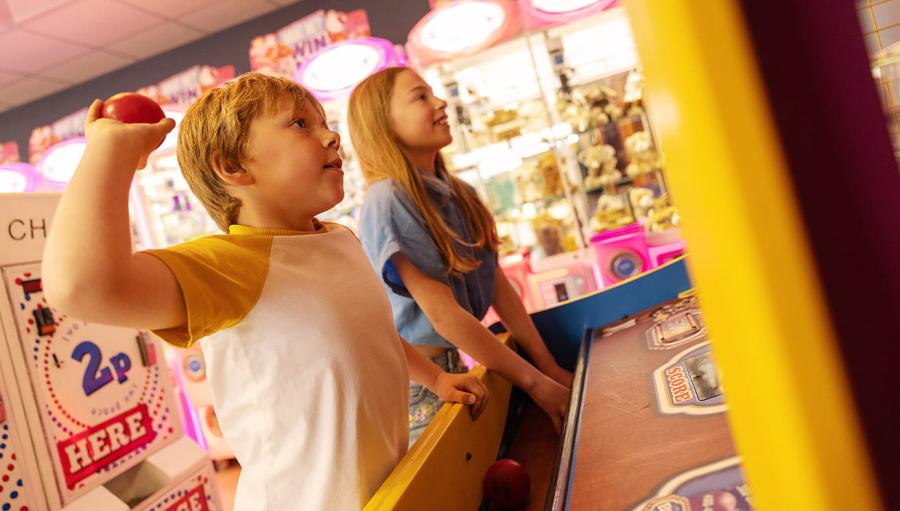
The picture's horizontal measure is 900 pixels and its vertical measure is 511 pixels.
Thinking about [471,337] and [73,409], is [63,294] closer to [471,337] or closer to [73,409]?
[471,337]

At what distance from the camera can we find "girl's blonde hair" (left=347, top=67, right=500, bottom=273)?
1608mm

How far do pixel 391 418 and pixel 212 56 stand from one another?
5941mm

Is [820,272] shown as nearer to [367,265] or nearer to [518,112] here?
[367,265]

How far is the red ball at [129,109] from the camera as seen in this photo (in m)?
0.81

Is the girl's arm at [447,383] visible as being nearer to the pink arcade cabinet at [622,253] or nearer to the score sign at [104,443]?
the score sign at [104,443]

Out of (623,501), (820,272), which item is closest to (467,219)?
(623,501)

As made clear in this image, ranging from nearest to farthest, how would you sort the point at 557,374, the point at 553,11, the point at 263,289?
1. the point at 263,289
2. the point at 557,374
3. the point at 553,11

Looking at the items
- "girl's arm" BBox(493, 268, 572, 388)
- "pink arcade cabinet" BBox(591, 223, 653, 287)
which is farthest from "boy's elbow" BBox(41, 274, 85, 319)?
"pink arcade cabinet" BBox(591, 223, 653, 287)

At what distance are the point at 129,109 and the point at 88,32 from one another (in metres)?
5.74

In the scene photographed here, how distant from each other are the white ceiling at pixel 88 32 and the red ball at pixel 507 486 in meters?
5.21

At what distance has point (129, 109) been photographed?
2.66ft

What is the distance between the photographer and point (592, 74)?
189 inches

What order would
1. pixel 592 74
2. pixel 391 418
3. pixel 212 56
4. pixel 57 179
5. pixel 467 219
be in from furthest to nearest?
pixel 212 56, pixel 57 179, pixel 592 74, pixel 467 219, pixel 391 418

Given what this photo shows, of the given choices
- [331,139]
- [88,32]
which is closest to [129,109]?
[331,139]
